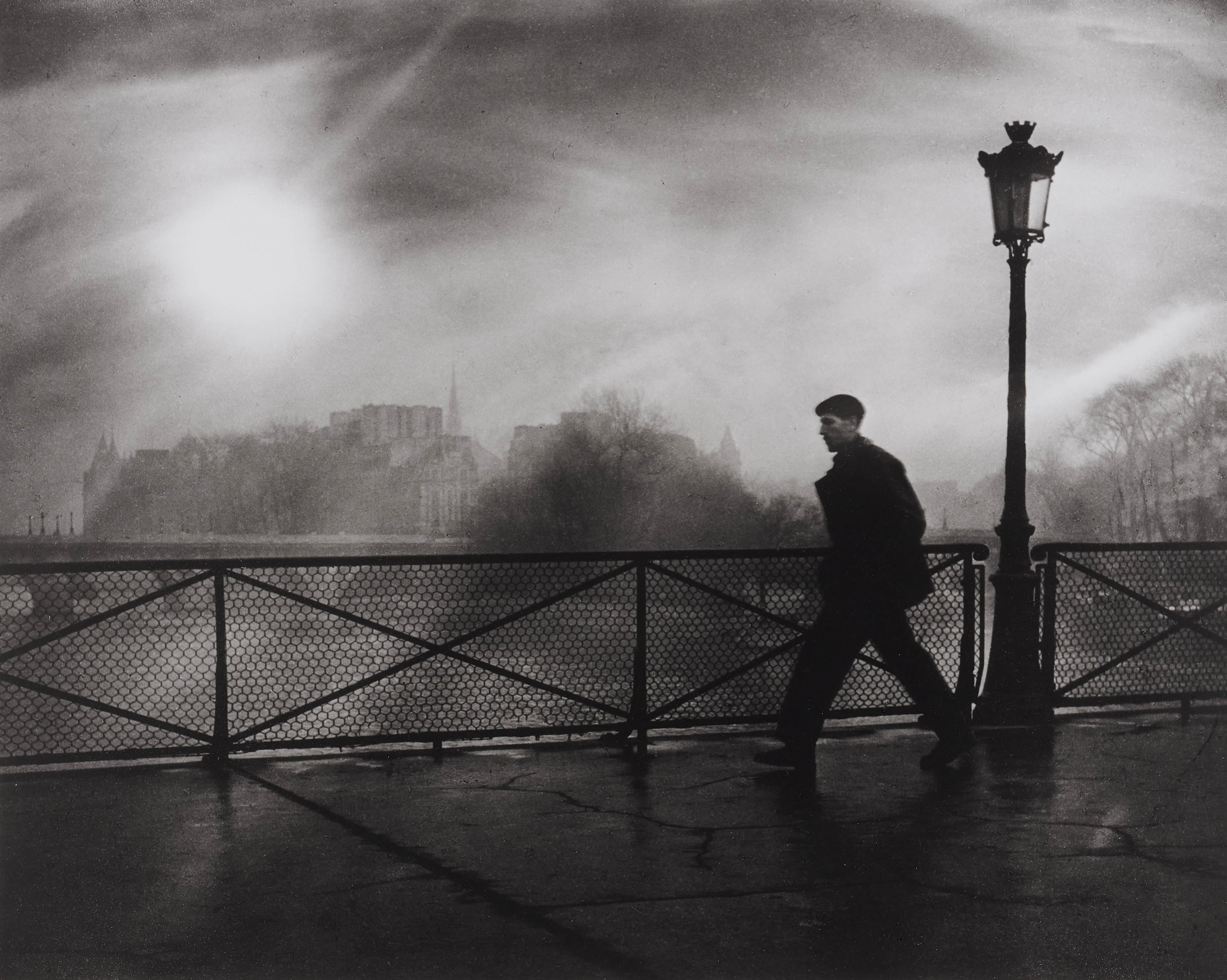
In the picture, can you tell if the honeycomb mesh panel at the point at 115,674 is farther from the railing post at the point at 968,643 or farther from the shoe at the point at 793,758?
the railing post at the point at 968,643

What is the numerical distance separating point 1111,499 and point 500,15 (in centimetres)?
5570

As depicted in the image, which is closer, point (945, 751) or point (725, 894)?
point (725, 894)

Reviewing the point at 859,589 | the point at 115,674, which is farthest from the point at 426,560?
the point at 115,674

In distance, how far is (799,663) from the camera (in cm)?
648

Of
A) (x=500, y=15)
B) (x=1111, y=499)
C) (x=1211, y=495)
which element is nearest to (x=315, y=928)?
(x=500, y=15)

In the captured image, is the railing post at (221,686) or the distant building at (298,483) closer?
the railing post at (221,686)

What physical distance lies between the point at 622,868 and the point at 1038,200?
19.8 feet

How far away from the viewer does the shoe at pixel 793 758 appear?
6.40 m

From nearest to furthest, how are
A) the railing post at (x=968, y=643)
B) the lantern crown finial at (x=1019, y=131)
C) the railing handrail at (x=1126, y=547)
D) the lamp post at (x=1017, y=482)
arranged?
the railing post at (x=968, y=643), the lamp post at (x=1017, y=482), the railing handrail at (x=1126, y=547), the lantern crown finial at (x=1019, y=131)

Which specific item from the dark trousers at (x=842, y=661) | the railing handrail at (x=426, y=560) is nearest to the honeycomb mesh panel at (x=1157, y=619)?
the railing handrail at (x=426, y=560)

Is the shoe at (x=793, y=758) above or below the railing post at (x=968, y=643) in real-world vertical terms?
below

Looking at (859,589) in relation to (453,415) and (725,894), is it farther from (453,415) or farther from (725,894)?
(453,415)

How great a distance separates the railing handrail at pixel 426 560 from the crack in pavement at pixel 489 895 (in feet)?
4.37

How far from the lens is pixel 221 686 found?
282 inches
